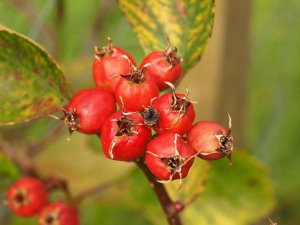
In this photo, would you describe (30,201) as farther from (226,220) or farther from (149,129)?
(226,220)

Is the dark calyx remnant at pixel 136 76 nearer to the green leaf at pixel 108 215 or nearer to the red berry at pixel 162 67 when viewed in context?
the red berry at pixel 162 67

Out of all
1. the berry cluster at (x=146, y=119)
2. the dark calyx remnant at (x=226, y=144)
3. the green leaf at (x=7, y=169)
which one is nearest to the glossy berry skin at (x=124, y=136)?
the berry cluster at (x=146, y=119)

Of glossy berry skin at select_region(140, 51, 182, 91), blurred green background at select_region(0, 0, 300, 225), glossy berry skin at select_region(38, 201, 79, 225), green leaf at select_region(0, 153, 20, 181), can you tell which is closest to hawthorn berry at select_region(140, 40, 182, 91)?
glossy berry skin at select_region(140, 51, 182, 91)

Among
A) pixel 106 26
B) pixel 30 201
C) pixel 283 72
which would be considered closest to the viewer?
pixel 30 201

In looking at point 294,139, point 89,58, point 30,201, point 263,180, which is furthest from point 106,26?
point 30,201

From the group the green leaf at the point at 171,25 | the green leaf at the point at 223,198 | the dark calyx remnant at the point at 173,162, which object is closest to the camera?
the dark calyx remnant at the point at 173,162

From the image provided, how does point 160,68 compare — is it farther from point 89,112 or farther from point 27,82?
point 27,82

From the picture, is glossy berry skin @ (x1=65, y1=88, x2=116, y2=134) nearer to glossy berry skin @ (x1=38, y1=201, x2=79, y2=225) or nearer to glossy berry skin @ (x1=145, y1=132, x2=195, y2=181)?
glossy berry skin @ (x1=145, y1=132, x2=195, y2=181)
